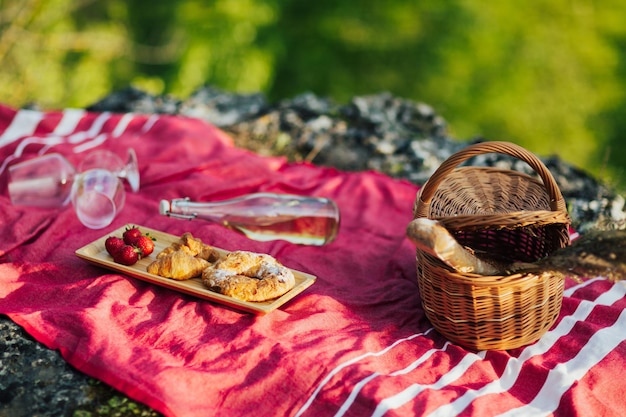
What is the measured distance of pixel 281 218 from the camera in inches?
103

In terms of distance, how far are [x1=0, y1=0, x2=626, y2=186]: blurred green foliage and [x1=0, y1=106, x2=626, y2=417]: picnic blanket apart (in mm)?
5406

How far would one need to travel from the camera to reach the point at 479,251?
90.3 inches

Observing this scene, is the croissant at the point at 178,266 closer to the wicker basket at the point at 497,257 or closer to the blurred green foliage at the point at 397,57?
the wicker basket at the point at 497,257

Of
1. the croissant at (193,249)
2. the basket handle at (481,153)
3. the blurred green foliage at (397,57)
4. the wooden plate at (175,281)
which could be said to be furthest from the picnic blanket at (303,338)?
the blurred green foliage at (397,57)

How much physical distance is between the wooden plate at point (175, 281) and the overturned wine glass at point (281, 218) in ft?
0.95

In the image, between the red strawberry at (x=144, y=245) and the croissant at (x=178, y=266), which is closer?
the croissant at (x=178, y=266)

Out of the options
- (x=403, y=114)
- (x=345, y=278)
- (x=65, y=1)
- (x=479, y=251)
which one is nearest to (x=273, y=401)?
(x=345, y=278)

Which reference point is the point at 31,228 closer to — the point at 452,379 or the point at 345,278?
the point at 345,278

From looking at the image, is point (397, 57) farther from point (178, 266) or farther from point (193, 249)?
point (178, 266)

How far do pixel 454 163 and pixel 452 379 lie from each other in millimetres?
624

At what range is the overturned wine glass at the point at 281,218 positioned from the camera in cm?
262

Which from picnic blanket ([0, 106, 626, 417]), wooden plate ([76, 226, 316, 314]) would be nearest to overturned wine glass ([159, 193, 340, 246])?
picnic blanket ([0, 106, 626, 417])

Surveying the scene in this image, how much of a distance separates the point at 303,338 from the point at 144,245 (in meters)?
0.66

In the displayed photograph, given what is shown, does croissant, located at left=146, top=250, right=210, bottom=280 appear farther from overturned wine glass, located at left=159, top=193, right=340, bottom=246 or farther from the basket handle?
the basket handle
